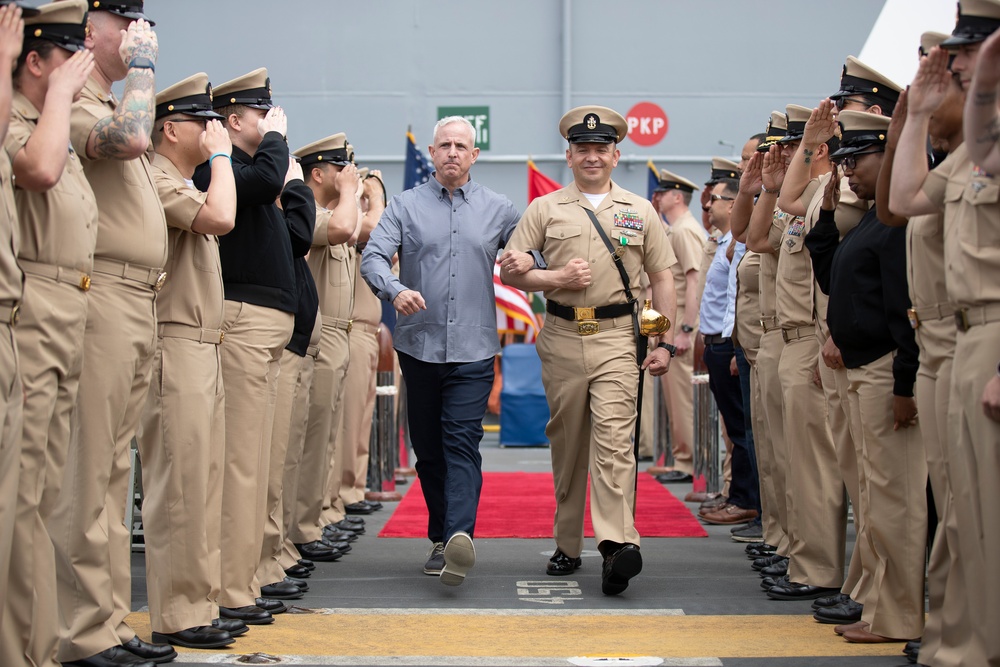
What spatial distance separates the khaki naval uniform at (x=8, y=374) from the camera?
3.66 metres

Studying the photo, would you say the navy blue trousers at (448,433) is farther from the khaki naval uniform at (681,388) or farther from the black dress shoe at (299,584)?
the khaki naval uniform at (681,388)

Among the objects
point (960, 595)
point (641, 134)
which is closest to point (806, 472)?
point (960, 595)

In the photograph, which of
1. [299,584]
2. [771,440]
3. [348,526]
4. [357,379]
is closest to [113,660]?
[299,584]

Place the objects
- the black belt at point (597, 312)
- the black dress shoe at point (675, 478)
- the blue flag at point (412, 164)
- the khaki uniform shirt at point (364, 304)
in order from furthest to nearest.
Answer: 1. the blue flag at point (412, 164)
2. the black dress shoe at point (675, 478)
3. the khaki uniform shirt at point (364, 304)
4. the black belt at point (597, 312)

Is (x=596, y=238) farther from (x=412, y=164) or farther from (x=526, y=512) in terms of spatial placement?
(x=412, y=164)

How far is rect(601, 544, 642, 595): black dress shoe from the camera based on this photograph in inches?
236

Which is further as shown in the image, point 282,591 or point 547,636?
point 282,591

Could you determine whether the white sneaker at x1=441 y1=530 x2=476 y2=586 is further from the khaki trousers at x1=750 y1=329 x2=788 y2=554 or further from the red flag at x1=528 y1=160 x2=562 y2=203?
the red flag at x1=528 y1=160 x2=562 y2=203

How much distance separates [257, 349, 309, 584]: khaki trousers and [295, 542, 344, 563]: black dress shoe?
94 cm

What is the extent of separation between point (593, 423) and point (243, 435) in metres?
Result: 1.86

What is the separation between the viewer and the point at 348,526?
28.0 feet

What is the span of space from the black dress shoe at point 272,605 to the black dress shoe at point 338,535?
2.27m

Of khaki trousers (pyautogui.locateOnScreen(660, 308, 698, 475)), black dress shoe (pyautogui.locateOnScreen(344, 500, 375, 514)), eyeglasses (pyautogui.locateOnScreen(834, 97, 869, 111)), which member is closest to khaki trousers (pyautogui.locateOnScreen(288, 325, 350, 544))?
black dress shoe (pyautogui.locateOnScreen(344, 500, 375, 514))

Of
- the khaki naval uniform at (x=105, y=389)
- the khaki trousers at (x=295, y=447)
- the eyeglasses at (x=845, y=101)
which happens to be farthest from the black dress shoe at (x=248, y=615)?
the eyeglasses at (x=845, y=101)
